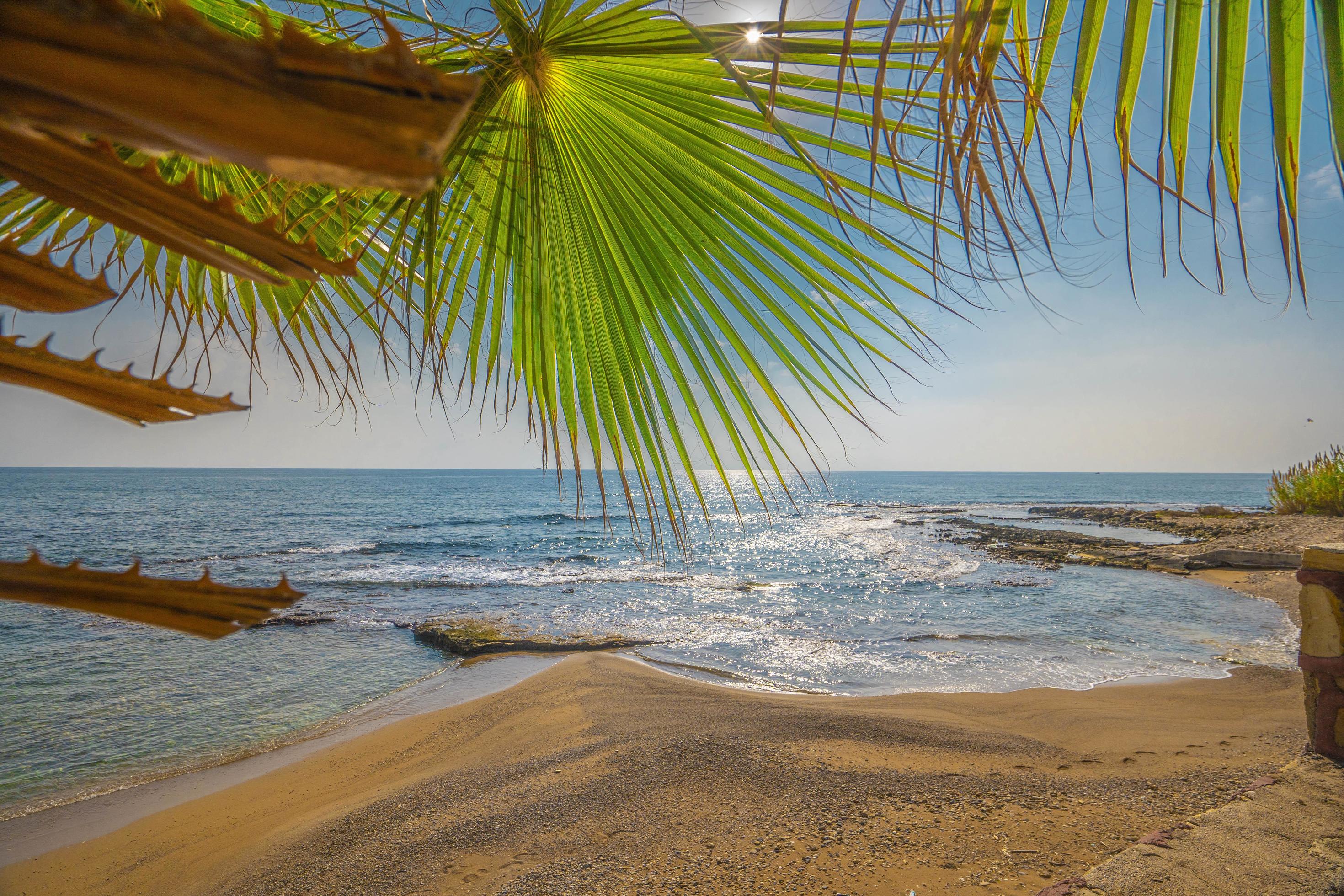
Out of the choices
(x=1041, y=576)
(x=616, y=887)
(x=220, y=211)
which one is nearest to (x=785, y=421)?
(x=220, y=211)

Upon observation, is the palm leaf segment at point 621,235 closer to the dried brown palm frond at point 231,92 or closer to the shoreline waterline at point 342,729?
the dried brown palm frond at point 231,92

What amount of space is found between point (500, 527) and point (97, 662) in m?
26.1

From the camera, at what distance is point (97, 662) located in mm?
10047

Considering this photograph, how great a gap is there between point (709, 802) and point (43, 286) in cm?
444

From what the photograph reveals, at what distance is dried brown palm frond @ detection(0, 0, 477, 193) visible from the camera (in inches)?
8.6

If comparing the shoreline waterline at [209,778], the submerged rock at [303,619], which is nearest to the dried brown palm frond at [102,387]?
the shoreline waterline at [209,778]

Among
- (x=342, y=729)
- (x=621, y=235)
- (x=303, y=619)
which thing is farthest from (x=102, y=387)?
(x=303, y=619)

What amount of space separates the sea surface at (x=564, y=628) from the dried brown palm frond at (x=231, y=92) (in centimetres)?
111

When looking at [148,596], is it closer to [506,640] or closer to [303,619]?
[506,640]

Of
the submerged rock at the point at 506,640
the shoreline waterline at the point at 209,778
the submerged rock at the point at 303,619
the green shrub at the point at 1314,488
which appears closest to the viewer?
the shoreline waterline at the point at 209,778

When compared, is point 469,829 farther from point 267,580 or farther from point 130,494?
point 130,494

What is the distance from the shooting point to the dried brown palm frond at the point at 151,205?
1.23 feet

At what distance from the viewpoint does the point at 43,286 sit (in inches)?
20.0

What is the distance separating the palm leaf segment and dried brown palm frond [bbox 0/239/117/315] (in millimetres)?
758
